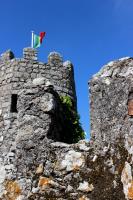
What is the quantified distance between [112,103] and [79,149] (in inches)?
21.5

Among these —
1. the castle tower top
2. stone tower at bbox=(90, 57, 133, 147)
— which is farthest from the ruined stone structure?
the castle tower top

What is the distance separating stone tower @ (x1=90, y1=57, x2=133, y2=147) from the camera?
4.00m

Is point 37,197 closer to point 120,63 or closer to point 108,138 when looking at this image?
point 108,138

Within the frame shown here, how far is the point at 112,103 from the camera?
413 cm

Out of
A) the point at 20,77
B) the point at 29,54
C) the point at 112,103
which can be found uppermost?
the point at 29,54

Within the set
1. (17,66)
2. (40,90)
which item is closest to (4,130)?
(17,66)

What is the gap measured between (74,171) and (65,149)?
0.27 metres

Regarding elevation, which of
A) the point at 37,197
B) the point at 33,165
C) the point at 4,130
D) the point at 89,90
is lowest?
the point at 37,197

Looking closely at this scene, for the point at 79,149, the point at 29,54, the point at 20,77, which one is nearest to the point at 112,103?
the point at 79,149

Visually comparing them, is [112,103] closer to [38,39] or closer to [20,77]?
[20,77]

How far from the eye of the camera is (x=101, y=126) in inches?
163

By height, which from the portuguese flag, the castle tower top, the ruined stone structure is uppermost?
the portuguese flag

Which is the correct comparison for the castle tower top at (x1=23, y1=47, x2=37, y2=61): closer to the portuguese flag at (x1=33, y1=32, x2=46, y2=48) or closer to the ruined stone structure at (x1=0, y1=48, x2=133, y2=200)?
the portuguese flag at (x1=33, y1=32, x2=46, y2=48)

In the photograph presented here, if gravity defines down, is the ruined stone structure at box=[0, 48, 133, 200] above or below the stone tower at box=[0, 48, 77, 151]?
below
